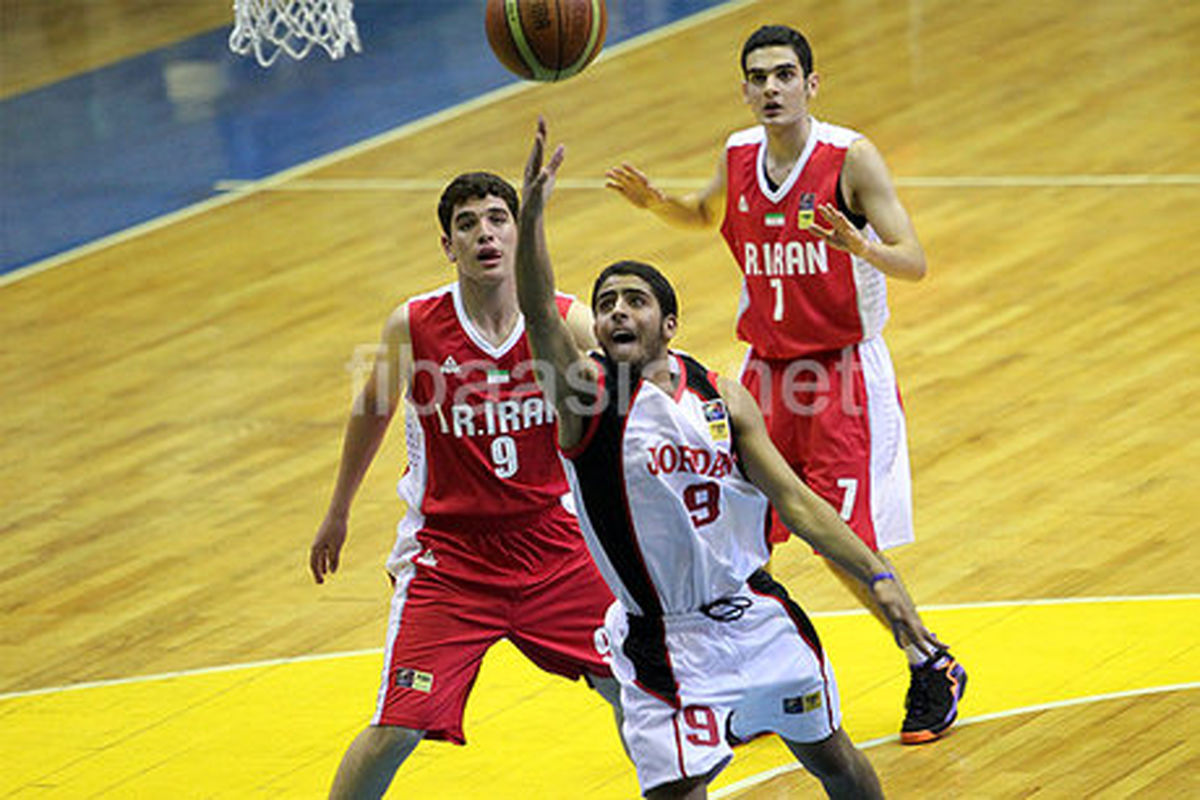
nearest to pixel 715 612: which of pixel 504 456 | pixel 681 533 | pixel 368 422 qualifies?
pixel 681 533

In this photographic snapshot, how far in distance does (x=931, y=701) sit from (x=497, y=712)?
146cm

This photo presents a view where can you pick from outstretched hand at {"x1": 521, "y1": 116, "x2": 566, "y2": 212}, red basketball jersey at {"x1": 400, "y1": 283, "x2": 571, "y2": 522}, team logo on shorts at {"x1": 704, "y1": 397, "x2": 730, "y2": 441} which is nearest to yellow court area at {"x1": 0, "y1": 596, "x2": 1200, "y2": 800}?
red basketball jersey at {"x1": 400, "y1": 283, "x2": 571, "y2": 522}

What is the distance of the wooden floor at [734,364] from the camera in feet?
27.0

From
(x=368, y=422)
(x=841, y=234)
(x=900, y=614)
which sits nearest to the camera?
(x=900, y=614)

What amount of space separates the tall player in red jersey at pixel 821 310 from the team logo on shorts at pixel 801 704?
65.6 inches

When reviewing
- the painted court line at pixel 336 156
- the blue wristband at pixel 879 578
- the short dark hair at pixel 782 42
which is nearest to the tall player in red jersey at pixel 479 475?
the blue wristband at pixel 879 578

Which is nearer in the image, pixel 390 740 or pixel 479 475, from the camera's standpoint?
pixel 390 740

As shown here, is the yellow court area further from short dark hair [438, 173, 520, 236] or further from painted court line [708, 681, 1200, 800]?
short dark hair [438, 173, 520, 236]

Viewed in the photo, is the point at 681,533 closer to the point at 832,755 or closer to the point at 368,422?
the point at 832,755

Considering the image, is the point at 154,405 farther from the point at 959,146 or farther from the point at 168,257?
the point at 959,146

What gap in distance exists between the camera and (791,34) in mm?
7551

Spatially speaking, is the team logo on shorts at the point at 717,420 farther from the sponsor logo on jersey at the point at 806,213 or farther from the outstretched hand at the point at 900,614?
the sponsor logo on jersey at the point at 806,213

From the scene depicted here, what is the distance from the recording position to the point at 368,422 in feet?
21.0

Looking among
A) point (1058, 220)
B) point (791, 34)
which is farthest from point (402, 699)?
point (1058, 220)
